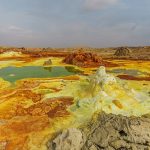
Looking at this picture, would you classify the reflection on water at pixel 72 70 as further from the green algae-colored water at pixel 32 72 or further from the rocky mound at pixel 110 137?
the rocky mound at pixel 110 137

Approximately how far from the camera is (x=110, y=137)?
13.9 m

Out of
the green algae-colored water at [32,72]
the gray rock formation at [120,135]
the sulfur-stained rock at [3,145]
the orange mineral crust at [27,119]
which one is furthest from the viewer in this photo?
the green algae-colored water at [32,72]

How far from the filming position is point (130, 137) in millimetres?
13859

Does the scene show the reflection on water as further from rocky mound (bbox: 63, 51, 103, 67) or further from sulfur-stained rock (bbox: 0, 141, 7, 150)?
sulfur-stained rock (bbox: 0, 141, 7, 150)

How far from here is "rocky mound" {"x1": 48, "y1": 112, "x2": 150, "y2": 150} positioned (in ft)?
44.9

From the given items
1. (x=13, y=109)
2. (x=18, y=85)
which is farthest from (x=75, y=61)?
(x=13, y=109)

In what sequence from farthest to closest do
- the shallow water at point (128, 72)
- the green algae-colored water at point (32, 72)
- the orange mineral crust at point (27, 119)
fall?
the shallow water at point (128, 72) → the green algae-colored water at point (32, 72) → the orange mineral crust at point (27, 119)

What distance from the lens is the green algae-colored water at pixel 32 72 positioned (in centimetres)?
2437

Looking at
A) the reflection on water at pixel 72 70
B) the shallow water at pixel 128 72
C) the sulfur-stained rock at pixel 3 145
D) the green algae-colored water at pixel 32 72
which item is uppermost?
the green algae-colored water at pixel 32 72

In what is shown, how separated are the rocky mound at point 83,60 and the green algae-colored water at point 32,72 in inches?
98.0

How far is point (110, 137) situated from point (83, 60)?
17.6 meters

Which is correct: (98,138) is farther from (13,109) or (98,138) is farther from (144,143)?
(13,109)

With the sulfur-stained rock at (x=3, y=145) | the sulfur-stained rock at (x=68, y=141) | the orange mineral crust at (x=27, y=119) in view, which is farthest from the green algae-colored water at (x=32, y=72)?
the sulfur-stained rock at (x=68, y=141)

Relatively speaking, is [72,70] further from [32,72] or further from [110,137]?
[110,137]
